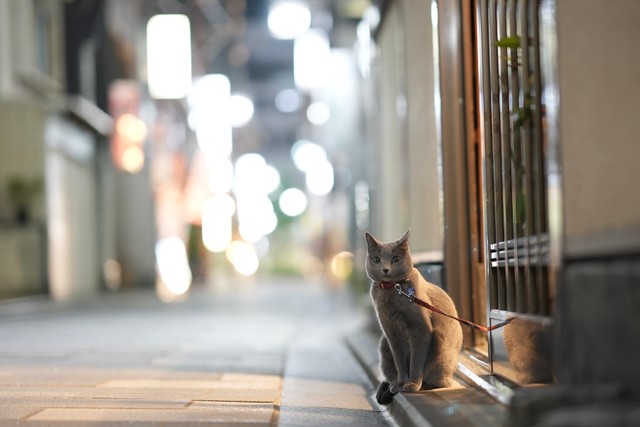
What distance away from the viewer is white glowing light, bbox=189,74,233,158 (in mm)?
46531

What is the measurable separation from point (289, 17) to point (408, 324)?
27.6 metres

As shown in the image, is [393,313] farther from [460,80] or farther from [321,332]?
[321,332]

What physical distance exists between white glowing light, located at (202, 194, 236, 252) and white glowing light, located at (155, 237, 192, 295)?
7652 millimetres

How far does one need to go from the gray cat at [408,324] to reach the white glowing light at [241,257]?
2176 inches

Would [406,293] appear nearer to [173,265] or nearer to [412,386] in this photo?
[412,386]

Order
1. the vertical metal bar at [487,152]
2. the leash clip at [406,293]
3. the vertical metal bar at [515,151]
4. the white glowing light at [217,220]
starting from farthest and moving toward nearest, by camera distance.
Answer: the white glowing light at [217,220], the vertical metal bar at [487,152], the leash clip at [406,293], the vertical metal bar at [515,151]

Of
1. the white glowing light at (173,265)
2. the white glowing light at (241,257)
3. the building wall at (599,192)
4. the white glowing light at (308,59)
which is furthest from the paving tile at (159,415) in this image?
the white glowing light at (241,257)

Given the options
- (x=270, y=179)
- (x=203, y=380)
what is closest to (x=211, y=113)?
(x=270, y=179)

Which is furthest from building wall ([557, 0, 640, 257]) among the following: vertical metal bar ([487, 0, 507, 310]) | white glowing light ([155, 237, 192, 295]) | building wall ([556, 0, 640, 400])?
white glowing light ([155, 237, 192, 295])

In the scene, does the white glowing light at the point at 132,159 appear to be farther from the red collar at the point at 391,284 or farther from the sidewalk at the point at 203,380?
the red collar at the point at 391,284

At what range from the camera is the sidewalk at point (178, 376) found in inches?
218

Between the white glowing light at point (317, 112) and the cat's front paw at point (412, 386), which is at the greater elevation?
the white glowing light at point (317, 112)

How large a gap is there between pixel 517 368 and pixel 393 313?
0.73 meters

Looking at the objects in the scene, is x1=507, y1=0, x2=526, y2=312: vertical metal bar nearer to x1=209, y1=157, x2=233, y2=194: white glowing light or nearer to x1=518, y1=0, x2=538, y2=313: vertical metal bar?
x1=518, y1=0, x2=538, y2=313: vertical metal bar
